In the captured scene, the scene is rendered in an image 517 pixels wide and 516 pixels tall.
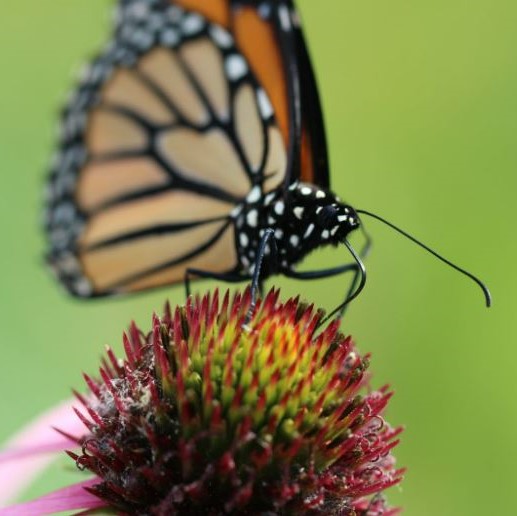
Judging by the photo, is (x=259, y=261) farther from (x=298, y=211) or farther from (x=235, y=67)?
(x=235, y=67)

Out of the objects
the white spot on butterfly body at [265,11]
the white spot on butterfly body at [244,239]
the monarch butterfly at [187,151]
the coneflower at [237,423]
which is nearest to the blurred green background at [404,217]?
the monarch butterfly at [187,151]

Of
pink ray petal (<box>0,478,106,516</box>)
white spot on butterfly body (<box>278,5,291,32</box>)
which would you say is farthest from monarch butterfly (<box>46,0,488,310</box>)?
pink ray petal (<box>0,478,106,516</box>)

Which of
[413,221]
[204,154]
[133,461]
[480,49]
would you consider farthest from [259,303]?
[480,49]

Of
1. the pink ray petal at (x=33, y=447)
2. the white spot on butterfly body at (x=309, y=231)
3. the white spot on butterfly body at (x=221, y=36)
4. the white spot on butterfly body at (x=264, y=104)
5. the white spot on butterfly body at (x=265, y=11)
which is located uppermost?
the white spot on butterfly body at (x=221, y=36)

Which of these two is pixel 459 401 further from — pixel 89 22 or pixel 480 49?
pixel 89 22

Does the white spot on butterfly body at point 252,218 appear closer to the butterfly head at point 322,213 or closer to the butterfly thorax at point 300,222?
the butterfly thorax at point 300,222

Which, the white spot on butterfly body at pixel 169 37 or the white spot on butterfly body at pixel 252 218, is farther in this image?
the white spot on butterfly body at pixel 169 37
